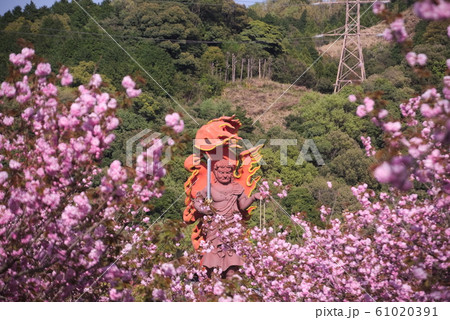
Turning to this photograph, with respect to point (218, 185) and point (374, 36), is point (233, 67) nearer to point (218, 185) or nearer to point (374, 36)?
point (374, 36)

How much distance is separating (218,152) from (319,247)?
2070 millimetres

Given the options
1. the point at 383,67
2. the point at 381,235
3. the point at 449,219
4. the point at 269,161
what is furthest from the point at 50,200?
the point at 383,67

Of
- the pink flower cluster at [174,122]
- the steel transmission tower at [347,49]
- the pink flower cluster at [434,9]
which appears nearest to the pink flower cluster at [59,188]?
the pink flower cluster at [174,122]

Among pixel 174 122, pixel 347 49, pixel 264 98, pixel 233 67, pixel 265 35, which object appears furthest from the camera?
pixel 265 35

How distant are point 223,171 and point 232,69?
97.2 feet

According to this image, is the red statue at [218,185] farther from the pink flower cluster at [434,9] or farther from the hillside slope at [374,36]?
the hillside slope at [374,36]

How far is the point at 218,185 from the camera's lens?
8.74 meters

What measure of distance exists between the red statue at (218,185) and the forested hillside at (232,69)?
848 cm

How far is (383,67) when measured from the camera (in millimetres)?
35375

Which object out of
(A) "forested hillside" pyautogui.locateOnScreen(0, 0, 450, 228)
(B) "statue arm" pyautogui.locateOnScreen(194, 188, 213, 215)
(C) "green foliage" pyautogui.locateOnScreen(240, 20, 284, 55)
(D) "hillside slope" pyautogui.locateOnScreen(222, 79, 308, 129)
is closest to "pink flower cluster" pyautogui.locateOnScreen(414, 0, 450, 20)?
(B) "statue arm" pyautogui.locateOnScreen(194, 188, 213, 215)

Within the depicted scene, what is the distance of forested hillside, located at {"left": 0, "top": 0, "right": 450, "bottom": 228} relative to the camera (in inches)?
859

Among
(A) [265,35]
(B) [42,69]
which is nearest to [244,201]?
(B) [42,69]

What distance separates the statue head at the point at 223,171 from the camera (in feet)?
28.7

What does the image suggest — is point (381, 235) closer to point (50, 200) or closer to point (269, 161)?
point (50, 200)
